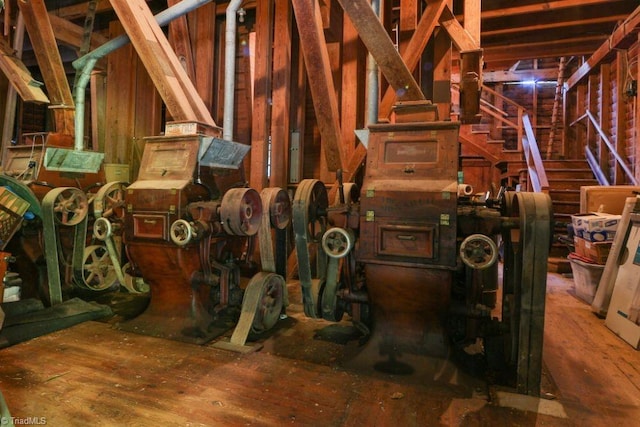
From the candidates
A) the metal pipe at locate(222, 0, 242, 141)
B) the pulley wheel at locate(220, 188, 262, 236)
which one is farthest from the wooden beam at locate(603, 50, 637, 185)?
the pulley wheel at locate(220, 188, 262, 236)

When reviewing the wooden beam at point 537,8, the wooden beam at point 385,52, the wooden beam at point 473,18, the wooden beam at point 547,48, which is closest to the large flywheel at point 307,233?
the wooden beam at point 385,52

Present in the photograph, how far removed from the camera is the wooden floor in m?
2.14

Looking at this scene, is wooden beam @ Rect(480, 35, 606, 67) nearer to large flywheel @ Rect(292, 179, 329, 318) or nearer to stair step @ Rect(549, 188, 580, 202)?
stair step @ Rect(549, 188, 580, 202)

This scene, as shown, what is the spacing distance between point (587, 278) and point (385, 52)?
3.36 metres

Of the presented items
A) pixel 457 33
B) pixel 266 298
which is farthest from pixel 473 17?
pixel 266 298

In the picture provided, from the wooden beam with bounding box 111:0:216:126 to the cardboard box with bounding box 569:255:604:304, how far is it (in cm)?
430

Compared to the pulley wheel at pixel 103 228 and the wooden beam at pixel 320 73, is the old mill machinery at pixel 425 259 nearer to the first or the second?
the wooden beam at pixel 320 73

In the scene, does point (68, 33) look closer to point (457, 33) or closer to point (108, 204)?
point (108, 204)

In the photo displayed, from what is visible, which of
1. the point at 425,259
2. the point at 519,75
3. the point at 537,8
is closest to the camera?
the point at 425,259

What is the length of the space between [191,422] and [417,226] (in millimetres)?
1702

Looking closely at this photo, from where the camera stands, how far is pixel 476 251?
8.01 ft

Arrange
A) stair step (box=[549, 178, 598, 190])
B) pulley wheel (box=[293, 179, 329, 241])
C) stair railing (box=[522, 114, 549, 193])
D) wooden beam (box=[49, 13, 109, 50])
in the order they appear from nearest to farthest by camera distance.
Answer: pulley wheel (box=[293, 179, 329, 241])
wooden beam (box=[49, 13, 109, 50])
stair railing (box=[522, 114, 549, 193])
stair step (box=[549, 178, 598, 190])

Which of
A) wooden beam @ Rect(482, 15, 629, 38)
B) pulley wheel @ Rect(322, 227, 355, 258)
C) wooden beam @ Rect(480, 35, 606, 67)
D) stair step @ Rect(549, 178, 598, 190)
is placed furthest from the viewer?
stair step @ Rect(549, 178, 598, 190)

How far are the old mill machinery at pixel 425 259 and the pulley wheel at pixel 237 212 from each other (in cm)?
48
